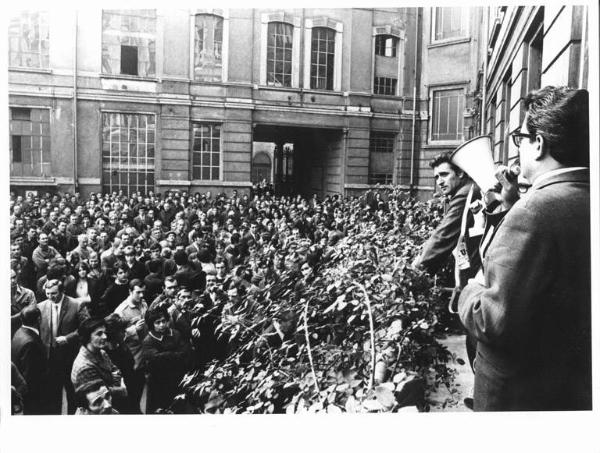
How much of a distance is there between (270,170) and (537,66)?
312cm

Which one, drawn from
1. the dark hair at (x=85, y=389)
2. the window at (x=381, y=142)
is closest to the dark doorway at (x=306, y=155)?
the window at (x=381, y=142)

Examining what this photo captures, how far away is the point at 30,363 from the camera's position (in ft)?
10.9

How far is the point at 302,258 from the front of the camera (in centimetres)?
459

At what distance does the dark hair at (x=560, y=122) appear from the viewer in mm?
2133

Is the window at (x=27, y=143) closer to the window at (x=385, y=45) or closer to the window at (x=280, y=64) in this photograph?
the window at (x=280, y=64)

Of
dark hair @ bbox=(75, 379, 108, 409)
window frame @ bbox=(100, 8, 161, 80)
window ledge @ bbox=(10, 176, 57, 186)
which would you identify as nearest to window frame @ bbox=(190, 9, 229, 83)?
window frame @ bbox=(100, 8, 161, 80)

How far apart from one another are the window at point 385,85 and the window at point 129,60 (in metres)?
2.55

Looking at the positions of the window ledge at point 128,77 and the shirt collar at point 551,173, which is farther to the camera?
the window ledge at point 128,77

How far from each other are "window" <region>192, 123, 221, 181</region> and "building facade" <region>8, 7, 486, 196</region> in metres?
0.02

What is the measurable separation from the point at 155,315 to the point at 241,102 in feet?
7.77

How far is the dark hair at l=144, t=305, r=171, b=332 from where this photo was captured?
13.6 feet

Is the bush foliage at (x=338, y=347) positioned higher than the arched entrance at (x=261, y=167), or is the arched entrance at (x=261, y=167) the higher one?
the arched entrance at (x=261, y=167)

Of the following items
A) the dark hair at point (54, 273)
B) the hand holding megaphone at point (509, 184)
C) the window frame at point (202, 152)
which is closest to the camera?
the hand holding megaphone at point (509, 184)

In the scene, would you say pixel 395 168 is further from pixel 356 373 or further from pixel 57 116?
pixel 57 116
